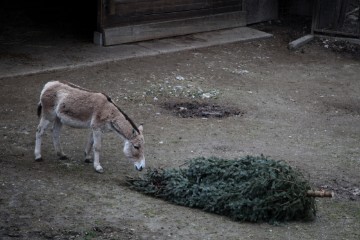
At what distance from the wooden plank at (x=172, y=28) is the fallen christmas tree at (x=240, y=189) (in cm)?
673

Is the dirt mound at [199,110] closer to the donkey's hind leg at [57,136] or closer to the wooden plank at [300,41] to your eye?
the donkey's hind leg at [57,136]

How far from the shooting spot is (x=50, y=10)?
16.8 m

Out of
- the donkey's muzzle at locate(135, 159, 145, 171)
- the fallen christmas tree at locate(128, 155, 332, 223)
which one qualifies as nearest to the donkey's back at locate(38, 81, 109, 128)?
the donkey's muzzle at locate(135, 159, 145, 171)

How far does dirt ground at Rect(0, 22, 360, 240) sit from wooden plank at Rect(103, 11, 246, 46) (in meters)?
0.93

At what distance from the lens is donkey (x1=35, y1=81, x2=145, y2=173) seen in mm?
8664

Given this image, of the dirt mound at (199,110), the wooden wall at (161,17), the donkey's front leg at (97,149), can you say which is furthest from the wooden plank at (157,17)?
the donkey's front leg at (97,149)

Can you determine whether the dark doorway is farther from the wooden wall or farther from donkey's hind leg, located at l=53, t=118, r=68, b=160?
donkey's hind leg, located at l=53, t=118, r=68, b=160

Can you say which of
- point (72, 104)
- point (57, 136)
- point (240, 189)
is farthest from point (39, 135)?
point (240, 189)

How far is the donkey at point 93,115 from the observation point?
866 cm

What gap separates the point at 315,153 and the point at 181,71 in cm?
425

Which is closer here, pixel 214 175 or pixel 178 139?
pixel 214 175

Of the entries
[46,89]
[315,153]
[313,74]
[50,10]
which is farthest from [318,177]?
[50,10]

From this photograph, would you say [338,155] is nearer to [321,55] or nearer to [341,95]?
[341,95]

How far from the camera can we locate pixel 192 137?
1052 cm
